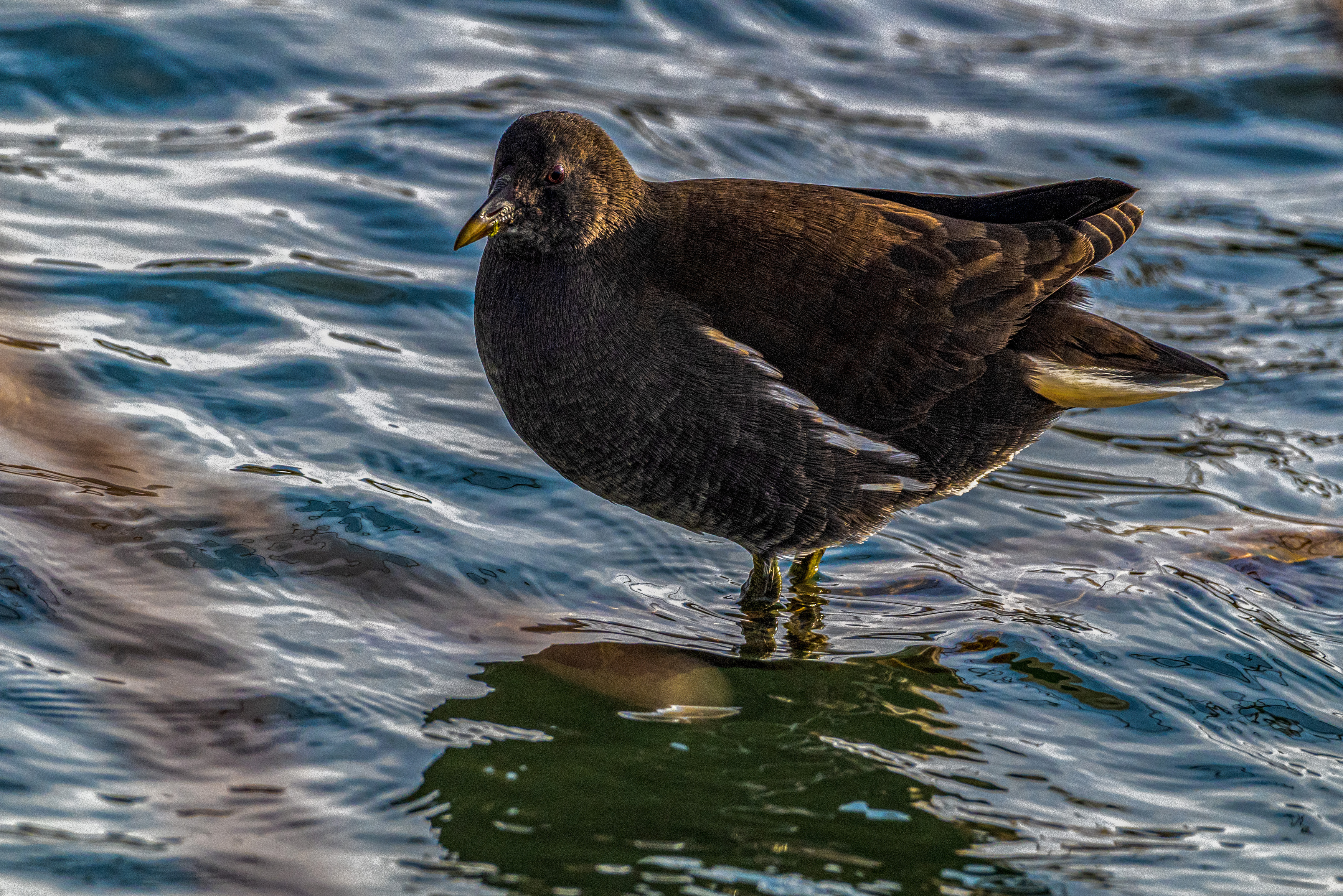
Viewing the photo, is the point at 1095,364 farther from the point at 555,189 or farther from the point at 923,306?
the point at 555,189

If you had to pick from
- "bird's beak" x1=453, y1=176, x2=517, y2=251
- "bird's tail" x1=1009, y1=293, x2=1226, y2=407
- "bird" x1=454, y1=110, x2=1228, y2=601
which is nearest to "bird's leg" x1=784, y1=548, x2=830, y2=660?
"bird" x1=454, y1=110, x2=1228, y2=601

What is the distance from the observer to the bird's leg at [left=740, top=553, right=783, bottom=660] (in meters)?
5.26

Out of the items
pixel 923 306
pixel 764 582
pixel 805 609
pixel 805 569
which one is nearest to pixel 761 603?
pixel 764 582

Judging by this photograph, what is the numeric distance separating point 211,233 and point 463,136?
2.29 m

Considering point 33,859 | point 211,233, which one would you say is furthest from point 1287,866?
point 211,233

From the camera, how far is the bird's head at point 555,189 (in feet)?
16.3

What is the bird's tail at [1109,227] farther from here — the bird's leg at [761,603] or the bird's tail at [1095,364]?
the bird's leg at [761,603]

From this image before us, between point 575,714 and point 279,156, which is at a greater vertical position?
point 279,156

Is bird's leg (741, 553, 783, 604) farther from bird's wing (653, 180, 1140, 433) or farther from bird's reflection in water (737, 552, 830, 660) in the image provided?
bird's wing (653, 180, 1140, 433)

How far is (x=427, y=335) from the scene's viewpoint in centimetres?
728

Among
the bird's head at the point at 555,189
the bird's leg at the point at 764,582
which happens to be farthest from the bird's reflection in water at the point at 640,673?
the bird's head at the point at 555,189

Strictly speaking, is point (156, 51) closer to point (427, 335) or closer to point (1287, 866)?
point (427, 335)

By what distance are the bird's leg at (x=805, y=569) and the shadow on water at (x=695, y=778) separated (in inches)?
28.3

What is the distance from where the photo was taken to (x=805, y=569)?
586 cm
